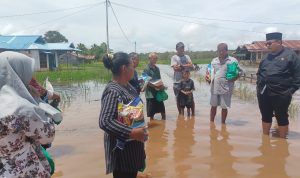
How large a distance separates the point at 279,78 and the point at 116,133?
395 cm

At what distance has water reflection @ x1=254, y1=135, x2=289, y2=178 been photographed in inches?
172

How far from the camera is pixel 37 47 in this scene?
1265 inches

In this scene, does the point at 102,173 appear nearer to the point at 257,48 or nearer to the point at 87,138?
the point at 87,138

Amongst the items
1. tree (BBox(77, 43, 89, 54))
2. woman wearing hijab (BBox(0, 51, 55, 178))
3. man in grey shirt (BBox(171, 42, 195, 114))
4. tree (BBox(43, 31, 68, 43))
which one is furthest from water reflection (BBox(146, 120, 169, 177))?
tree (BBox(43, 31, 68, 43))

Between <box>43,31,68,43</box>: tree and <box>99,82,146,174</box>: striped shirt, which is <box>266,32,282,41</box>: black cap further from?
<box>43,31,68,43</box>: tree

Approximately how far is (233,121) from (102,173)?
165 inches

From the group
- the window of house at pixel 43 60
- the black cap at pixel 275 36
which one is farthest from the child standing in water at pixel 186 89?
the window of house at pixel 43 60

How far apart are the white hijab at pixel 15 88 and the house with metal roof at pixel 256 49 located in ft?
103

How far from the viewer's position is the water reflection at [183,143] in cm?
466

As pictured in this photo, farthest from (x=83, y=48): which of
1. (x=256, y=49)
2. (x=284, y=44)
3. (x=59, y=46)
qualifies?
(x=284, y=44)

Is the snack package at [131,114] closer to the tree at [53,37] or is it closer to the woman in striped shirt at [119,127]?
the woman in striped shirt at [119,127]

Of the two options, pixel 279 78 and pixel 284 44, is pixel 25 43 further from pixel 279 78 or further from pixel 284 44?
pixel 279 78

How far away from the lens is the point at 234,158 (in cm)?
502

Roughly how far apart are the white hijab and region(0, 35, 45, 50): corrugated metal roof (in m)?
30.5
